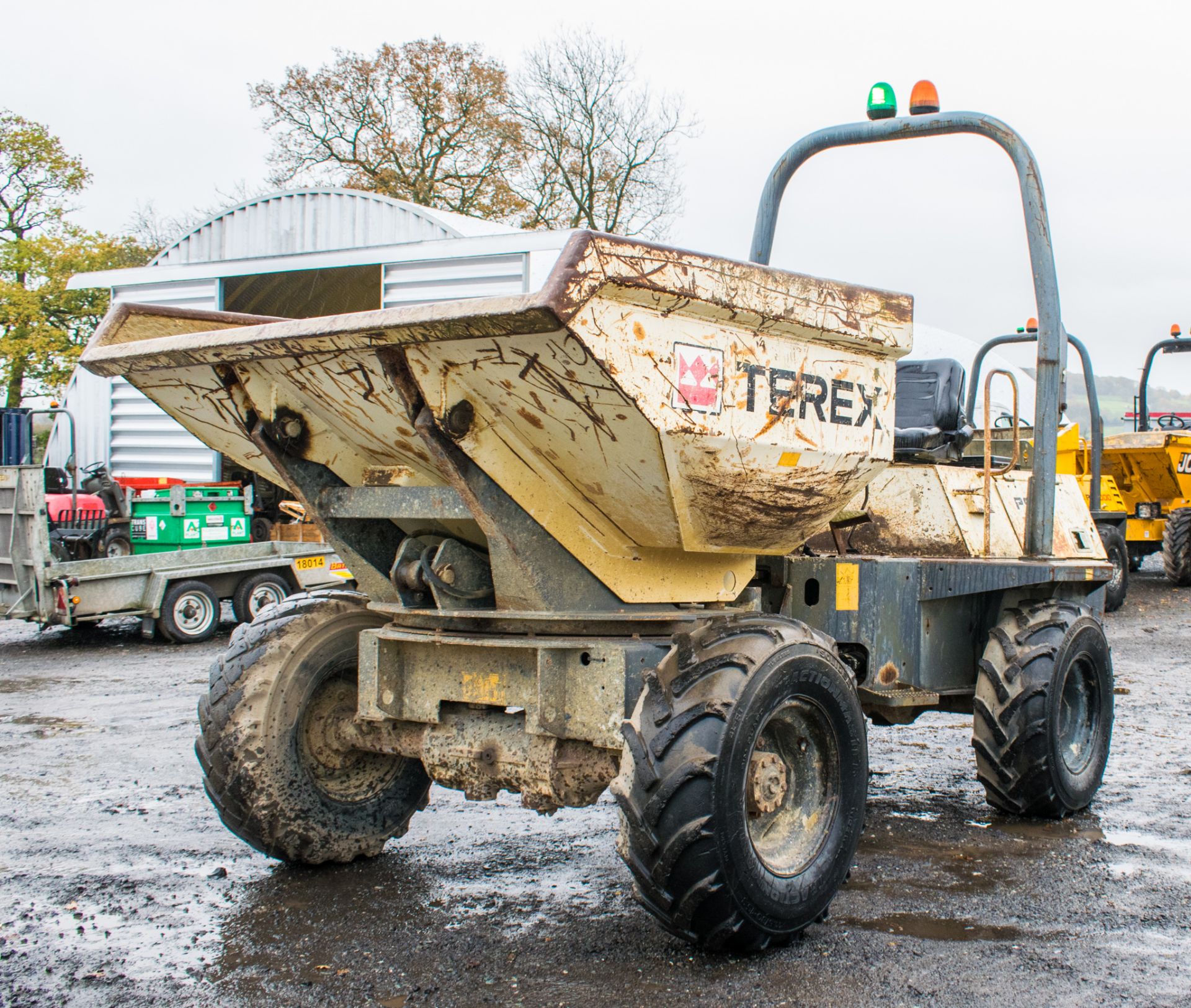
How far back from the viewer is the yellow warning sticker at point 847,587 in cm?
488

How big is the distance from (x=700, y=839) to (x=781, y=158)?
3.33 meters

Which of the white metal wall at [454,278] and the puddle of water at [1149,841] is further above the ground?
the white metal wall at [454,278]

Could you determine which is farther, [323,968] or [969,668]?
[969,668]

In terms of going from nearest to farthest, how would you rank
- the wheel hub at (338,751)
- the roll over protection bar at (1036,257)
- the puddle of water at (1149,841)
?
the wheel hub at (338,751), the puddle of water at (1149,841), the roll over protection bar at (1036,257)

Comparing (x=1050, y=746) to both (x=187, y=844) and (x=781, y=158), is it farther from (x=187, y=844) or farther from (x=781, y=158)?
(x=187, y=844)

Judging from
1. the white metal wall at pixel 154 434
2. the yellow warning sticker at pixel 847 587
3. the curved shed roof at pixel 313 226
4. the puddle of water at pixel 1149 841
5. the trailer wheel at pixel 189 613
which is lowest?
the puddle of water at pixel 1149 841

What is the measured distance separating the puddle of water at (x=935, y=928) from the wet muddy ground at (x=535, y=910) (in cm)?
1

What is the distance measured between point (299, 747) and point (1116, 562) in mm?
12088

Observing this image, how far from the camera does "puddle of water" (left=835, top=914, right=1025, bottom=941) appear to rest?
12.6ft

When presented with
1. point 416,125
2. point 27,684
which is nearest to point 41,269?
point 416,125

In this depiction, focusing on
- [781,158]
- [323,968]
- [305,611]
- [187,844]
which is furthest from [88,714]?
[781,158]

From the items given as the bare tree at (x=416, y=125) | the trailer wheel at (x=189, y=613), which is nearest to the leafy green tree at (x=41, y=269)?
the bare tree at (x=416, y=125)

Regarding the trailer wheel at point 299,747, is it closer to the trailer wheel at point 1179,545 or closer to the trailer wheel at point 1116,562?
the trailer wheel at point 1116,562

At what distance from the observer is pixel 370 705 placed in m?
4.06
